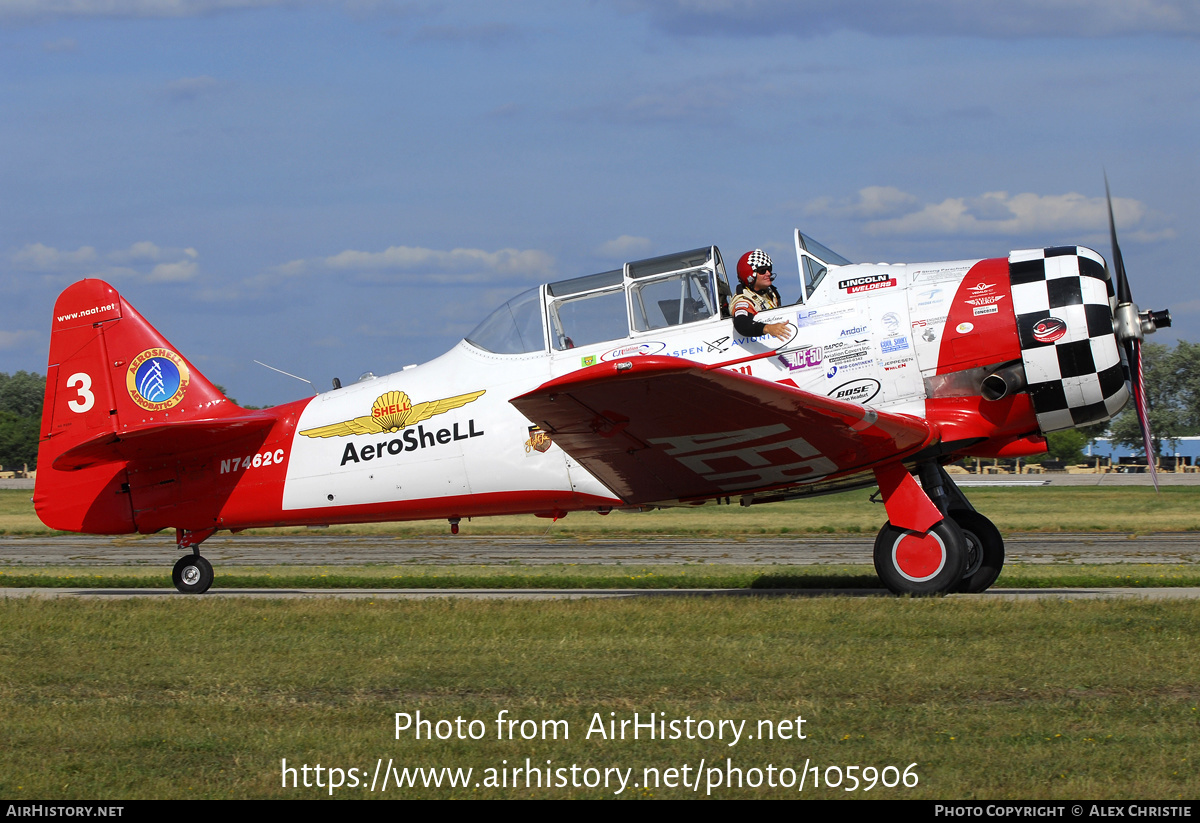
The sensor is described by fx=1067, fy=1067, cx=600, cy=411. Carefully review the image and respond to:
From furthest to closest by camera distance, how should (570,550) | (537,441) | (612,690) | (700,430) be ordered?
1. (570,550)
2. (537,441)
3. (700,430)
4. (612,690)

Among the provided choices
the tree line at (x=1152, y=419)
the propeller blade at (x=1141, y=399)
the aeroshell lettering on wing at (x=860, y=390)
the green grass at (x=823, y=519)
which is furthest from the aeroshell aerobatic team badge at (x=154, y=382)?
the tree line at (x=1152, y=419)

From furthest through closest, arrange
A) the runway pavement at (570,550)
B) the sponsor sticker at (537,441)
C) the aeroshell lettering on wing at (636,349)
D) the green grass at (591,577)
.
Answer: the runway pavement at (570,550) → the green grass at (591,577) → the sponsor sticker at (537,441) → the aeroshell lettering on wing at (636,349)

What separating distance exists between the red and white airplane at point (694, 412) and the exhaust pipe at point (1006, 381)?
0.04 feet

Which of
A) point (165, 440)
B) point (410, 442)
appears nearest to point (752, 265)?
point (410, 442)

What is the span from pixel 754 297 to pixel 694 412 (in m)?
1.53

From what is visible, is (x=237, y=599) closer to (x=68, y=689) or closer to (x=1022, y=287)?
(x=68, y=689)

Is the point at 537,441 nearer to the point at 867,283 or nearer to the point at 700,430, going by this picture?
the point at 700,430

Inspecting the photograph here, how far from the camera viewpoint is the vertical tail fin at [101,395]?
A: 1232 cm

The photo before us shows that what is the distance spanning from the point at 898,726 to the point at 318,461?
7624mm

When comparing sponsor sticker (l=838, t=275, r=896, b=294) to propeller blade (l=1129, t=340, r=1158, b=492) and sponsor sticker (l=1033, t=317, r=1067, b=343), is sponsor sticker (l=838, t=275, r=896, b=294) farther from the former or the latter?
propeller blade (l=1129, t=340, r=1158, b=492)

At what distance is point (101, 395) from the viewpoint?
41.1 ft

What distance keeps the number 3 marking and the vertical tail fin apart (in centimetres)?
1

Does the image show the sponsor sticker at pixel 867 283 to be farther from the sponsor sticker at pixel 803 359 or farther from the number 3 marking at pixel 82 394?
the number 3 marking at pixel 82 394

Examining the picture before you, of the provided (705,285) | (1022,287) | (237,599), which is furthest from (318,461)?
(1022,287)
